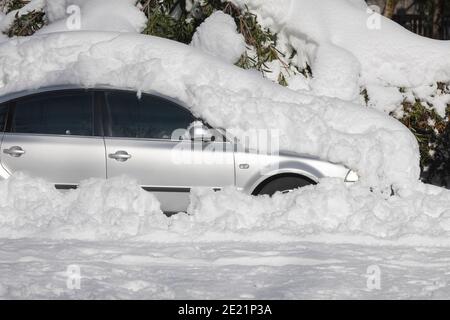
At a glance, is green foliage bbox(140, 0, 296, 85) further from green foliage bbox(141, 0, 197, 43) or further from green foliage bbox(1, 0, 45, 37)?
green foliage bbox(1, 0, 45, 37)

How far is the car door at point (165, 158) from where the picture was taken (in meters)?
7.76

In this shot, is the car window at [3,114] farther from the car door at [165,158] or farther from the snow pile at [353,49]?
the snow pile at [353,49]

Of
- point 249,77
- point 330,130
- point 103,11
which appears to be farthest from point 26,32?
point 330,130

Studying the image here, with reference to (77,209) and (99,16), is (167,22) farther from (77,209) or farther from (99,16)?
(77,209)

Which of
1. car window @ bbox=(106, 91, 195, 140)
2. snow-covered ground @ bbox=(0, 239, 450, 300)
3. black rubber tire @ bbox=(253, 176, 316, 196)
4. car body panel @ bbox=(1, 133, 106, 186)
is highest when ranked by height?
car window @ bbox=(106, 91, 195, 140)

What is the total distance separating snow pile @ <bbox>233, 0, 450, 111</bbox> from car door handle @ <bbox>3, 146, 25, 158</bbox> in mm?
3785

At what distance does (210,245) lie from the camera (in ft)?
22.9

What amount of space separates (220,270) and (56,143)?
7.79 feet

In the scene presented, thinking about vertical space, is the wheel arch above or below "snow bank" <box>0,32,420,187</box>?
below

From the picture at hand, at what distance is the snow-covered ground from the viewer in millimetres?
5547

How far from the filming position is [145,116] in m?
7.96

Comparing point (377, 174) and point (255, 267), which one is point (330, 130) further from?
point (255, 267)

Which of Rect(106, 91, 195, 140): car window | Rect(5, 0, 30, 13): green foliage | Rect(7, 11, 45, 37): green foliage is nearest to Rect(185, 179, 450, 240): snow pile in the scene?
Rect(106, 91, 195, 140): car window

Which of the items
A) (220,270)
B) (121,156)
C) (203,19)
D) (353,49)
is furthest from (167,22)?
(220,270)
